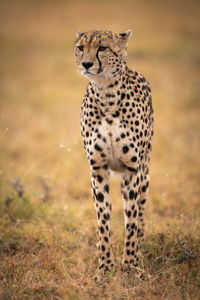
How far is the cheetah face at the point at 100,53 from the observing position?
9.10 ft

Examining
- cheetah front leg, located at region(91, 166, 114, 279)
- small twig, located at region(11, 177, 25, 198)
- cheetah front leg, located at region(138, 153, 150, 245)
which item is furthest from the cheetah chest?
small twig, located at region(11, 177, 25, 198)

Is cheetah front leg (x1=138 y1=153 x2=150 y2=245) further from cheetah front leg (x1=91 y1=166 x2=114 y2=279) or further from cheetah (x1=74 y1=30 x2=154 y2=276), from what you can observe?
cheetah front leg (x1=91 y1=166 x2=114 y2=279)

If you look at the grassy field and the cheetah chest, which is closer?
the grassy field

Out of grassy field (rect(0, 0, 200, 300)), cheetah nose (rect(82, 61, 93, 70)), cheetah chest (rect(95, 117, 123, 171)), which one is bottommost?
grassy field (rect(0, 0, 200, 300))

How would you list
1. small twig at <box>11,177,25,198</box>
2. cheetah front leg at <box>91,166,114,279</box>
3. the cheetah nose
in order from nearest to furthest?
the cheetah nose
cheetah front leg at <box>91,166,114,279</box>
small twig at <box>11,177,25,198</box>

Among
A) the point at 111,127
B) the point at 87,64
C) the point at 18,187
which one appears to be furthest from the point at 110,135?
the point at 18,187

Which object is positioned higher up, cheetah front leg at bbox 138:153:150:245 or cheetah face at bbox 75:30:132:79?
cheetah face at bbox 75:30:132:79

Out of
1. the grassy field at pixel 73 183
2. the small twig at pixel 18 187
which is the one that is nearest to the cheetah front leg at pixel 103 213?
the grassy field at pixel 73 183

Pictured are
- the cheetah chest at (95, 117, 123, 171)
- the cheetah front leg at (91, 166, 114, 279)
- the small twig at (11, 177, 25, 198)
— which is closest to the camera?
the cheetah chest at (95, 117, 123, 171)

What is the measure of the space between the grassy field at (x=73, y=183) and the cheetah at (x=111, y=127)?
0.31 meters

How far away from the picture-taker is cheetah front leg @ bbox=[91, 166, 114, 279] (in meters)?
3.08

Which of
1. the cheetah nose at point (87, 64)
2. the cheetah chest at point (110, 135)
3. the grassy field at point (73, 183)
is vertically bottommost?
the grassy field at point (73, 183)

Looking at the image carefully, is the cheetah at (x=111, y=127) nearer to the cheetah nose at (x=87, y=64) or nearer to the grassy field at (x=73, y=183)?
the cheetah nose at (x=87, y=64)

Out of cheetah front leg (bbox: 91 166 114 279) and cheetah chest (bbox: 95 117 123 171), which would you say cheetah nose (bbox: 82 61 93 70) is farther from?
cheetah front leg (bbox: 91 166 114 279)
